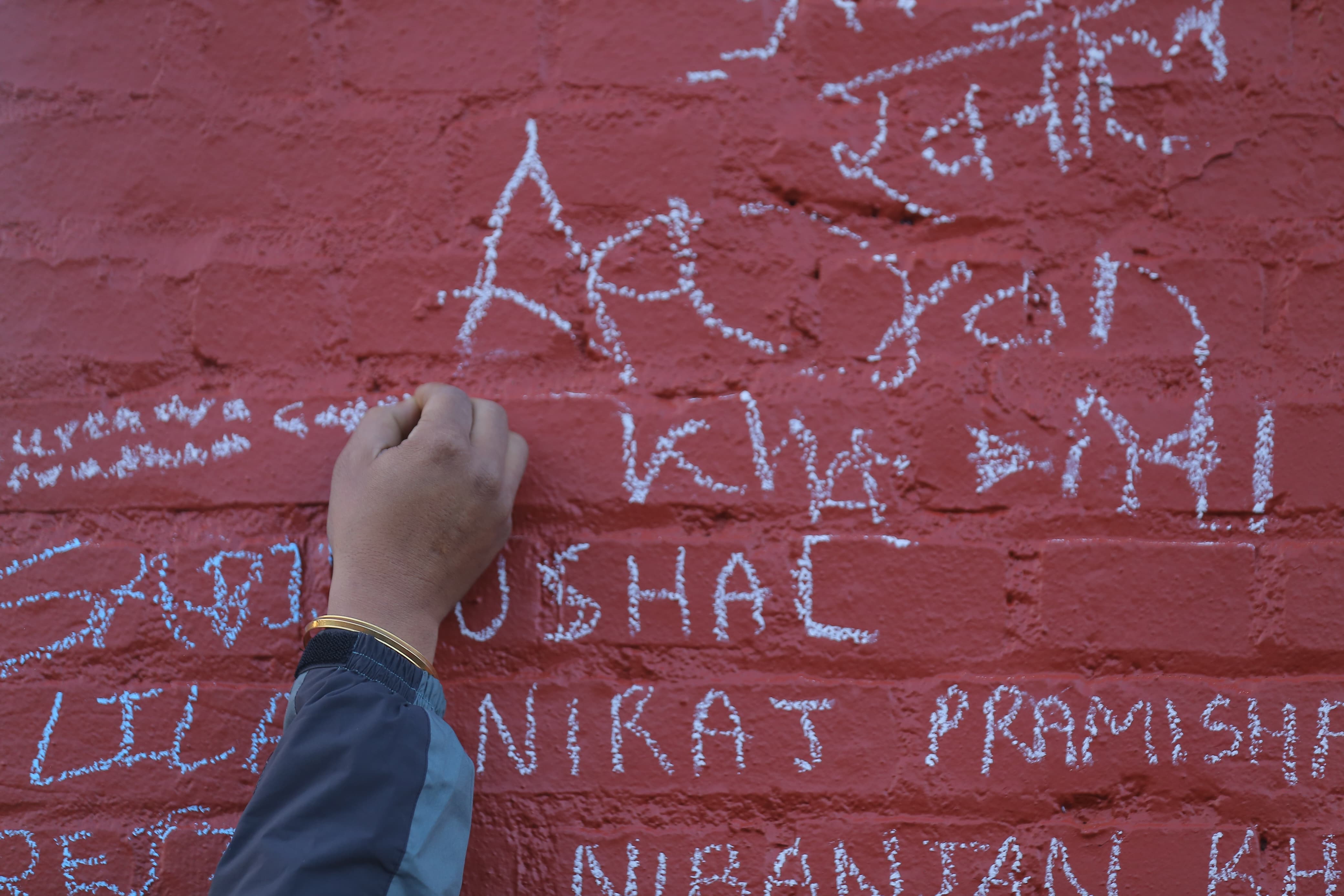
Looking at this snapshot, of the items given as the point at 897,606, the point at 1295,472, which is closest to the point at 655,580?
A: the point at 897,606

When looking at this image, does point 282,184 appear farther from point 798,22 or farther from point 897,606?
point 897,606

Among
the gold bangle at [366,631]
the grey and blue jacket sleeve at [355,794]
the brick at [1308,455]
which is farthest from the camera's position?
the brick at [1308,455]

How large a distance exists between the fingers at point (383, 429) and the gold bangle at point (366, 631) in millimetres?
179

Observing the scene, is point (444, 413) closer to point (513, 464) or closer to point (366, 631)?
point (513, 464)

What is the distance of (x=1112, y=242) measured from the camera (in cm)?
106

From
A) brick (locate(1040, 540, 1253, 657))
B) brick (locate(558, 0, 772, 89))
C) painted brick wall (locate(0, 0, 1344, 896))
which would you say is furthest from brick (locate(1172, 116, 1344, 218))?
brick (locate(558, 0, 772, 89))

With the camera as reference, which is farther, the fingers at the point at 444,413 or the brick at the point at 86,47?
the brick at the point at 86,47

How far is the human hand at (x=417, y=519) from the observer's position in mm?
914

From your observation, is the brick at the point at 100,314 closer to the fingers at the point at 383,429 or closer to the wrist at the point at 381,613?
the fingers at the point at 383,429

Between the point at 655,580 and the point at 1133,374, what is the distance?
25.2 inches

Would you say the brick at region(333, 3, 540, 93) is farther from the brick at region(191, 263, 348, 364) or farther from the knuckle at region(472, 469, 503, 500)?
the knuckle at region(472, 469, 503, 500)

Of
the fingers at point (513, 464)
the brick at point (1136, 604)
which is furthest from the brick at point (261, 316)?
the brick at point (1136, 604)

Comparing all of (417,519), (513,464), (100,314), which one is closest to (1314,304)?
(513,464)

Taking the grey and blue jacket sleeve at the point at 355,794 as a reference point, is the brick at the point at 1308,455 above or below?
above
